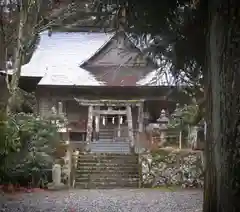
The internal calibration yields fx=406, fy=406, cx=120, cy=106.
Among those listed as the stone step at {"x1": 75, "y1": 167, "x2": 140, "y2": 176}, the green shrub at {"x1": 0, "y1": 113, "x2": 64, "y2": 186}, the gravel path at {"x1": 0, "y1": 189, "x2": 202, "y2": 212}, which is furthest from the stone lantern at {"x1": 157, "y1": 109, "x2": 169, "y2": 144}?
the green shrub at {"x1": 0, "y1": 113, "x2": 64, "y2": 186}

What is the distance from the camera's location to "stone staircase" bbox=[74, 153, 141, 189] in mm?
11037

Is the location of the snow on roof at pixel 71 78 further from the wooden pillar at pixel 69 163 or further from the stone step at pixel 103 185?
the stone step at pixel 103 185

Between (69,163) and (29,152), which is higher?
(29,152)

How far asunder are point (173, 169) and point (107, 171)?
6.16ft

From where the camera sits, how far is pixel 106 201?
8195 mm

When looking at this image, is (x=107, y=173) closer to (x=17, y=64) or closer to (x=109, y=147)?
(x=109, y=147)

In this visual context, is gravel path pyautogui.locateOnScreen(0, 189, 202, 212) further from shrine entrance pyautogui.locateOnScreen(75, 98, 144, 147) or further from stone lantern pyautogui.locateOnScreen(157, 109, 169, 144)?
shrine entrance pyautogui.locateOnScreen(75, 98, 144, 147)

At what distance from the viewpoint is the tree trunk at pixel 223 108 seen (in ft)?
6.55

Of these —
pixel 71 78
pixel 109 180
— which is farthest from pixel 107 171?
pixel 71 78

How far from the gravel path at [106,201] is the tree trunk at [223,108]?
193 inches

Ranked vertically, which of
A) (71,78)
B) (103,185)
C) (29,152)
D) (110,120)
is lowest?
(103,185)

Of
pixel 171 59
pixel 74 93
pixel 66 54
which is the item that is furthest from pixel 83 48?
pixel 171 59

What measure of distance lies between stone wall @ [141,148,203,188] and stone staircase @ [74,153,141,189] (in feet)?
1.04

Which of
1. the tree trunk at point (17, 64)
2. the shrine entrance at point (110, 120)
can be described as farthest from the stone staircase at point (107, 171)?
the tree trunk at point (17, 64)
